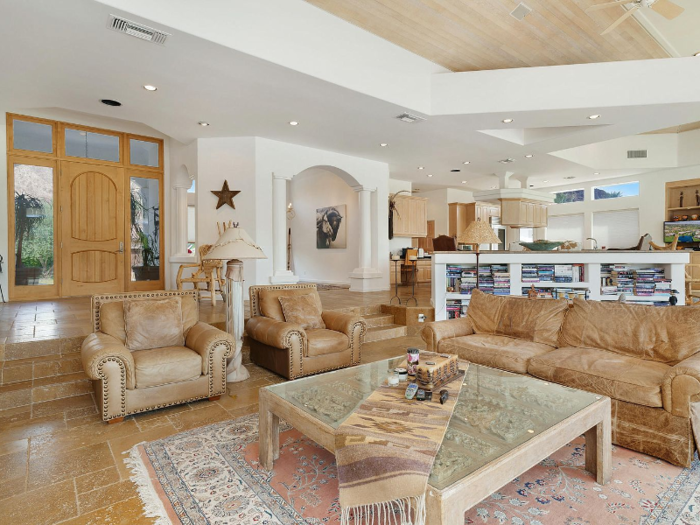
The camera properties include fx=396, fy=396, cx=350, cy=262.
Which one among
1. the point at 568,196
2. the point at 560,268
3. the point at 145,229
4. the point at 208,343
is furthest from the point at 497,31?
the point at 568,196

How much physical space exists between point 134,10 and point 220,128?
9.38 feet

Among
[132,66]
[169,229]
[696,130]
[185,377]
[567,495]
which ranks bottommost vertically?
[567,495]

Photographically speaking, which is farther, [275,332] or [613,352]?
[275,332]

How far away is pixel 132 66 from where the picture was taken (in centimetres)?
379

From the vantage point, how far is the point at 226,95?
453cm

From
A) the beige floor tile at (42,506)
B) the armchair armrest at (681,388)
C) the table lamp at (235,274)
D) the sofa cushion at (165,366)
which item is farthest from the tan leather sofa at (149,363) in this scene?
the armchair armrest at (681,388)

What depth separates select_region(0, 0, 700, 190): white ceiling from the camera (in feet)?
10.6

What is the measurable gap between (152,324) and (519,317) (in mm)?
3234

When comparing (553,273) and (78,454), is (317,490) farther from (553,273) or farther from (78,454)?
(553,273)

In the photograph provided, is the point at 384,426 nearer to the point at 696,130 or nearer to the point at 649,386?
the point at 649,386

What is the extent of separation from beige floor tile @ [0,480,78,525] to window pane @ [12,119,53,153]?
236 inches

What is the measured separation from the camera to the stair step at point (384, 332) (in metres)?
5.33

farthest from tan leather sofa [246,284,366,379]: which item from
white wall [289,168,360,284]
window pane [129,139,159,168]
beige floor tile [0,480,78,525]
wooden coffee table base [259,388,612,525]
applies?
white wall [289,168,360,284]

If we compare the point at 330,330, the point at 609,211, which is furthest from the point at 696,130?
the point at 330,330
